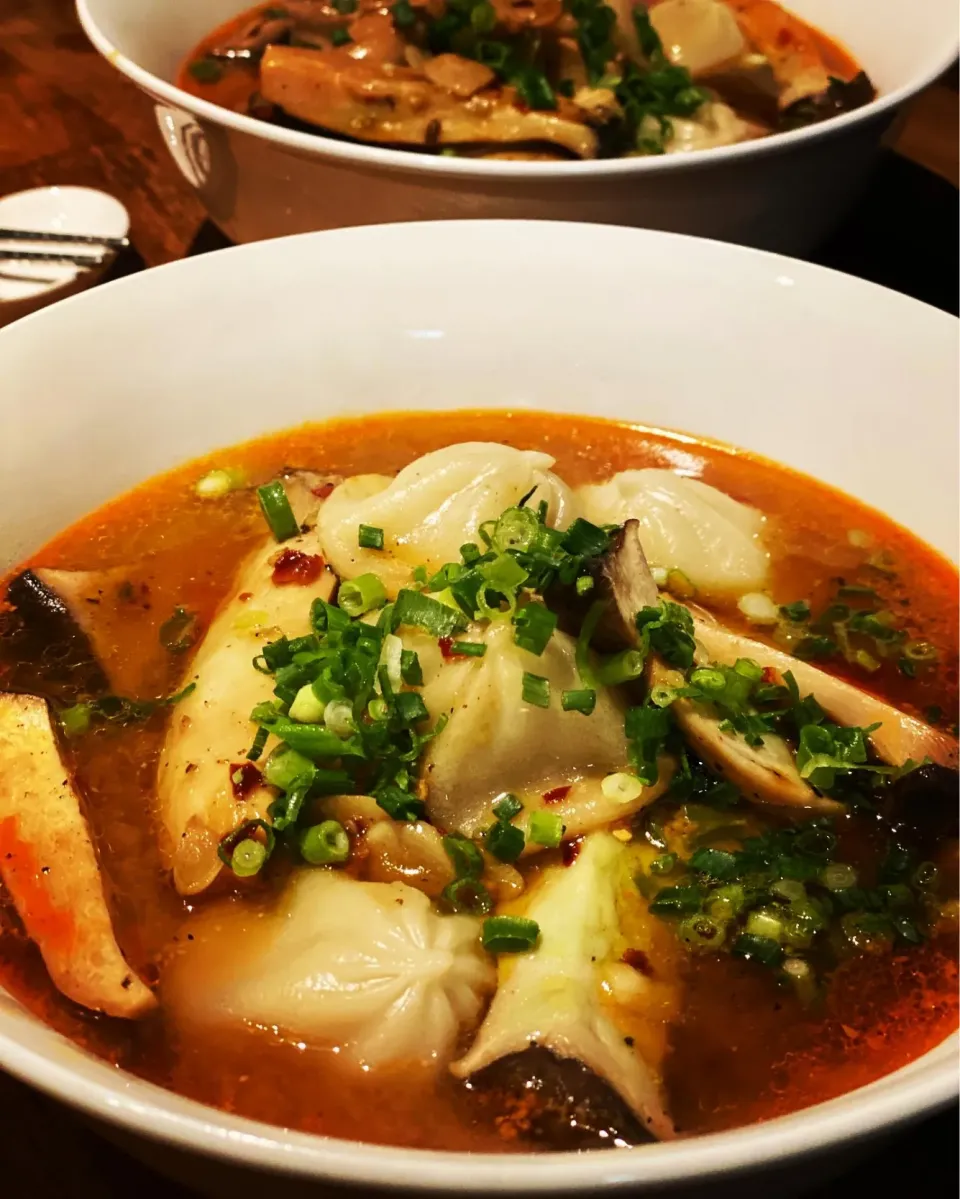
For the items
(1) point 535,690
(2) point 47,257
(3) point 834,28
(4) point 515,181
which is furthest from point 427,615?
(3) point 834,28

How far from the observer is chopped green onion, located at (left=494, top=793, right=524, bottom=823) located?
1.39 meters

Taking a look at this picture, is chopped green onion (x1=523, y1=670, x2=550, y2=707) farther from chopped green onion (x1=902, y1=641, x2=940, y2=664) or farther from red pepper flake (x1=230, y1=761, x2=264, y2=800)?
chopped green onion (x1=902, y1=641, x2=940, y2=664)

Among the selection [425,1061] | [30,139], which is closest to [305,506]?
[425,1061]

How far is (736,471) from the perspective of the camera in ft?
6.79

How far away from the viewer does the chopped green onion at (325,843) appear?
4.29 ft

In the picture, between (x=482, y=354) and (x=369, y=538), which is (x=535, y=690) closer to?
(x=369, y=538)

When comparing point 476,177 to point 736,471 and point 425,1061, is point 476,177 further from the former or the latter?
point 425,1061

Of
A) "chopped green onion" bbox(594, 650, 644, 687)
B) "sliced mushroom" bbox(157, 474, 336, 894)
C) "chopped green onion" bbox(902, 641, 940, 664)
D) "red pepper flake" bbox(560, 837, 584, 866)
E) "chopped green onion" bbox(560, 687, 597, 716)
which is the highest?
"chopped green onion" bbox(902, 641, 940, 664)

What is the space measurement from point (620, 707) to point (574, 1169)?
2.29 ft

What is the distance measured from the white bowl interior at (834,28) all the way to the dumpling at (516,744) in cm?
197

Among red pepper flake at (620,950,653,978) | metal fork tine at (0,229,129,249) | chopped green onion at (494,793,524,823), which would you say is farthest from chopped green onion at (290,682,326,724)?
metal fork tine at (0,229,129,249)

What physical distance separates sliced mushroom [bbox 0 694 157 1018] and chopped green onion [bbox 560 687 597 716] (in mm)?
603

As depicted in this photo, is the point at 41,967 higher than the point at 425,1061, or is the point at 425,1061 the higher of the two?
the point at 425,1061

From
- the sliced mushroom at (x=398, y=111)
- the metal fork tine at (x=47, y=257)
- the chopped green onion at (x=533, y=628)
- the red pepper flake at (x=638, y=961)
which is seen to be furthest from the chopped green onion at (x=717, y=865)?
the metal fork tine at (x=47, y=257)
